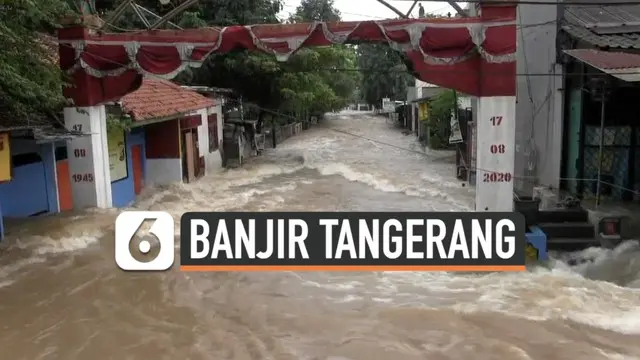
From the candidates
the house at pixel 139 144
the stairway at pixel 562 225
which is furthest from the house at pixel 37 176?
the stairway at pixel 562 225

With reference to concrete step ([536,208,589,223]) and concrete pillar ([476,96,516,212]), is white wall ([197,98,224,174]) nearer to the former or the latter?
concrete pillar ([476,96,516,212])

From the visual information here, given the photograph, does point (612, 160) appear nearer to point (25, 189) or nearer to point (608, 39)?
point (608, 39)

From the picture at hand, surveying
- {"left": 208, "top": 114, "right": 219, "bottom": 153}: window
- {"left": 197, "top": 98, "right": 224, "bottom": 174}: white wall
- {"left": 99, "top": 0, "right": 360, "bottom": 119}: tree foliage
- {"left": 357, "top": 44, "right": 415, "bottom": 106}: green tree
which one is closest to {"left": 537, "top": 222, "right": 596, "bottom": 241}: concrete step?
{"left": 197, "top": 98, "right": 224, "bottom": 174}: white wall

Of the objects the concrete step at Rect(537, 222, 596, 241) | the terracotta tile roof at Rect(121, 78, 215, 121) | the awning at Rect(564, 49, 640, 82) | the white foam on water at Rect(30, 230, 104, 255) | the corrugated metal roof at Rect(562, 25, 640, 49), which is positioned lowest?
the white foam on water at Rect(30, 230, 104, 255)

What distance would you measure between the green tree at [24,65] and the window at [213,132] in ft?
35.3

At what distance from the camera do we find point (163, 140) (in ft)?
54.0

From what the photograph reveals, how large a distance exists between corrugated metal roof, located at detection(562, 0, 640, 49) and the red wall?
1034 cm

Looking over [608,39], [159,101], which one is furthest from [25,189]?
[608,39]

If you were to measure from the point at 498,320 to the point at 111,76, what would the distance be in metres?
8.06

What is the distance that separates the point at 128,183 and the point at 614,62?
36.9ft

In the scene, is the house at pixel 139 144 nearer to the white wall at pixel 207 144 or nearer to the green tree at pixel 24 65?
the white wall at pixel 207 144

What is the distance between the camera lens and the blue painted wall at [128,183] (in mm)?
13834

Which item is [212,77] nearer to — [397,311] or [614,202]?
[614,202]

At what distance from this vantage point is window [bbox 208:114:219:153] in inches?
809
